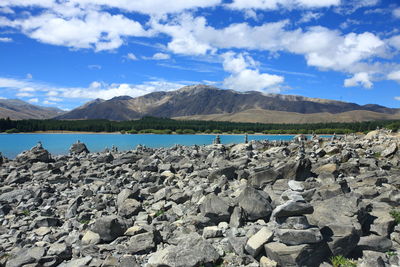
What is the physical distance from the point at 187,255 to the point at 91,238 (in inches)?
180

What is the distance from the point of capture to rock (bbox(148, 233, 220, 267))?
10.3 meters

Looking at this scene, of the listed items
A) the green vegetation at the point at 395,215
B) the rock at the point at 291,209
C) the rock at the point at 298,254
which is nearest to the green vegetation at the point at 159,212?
the rock at the point at 291,209

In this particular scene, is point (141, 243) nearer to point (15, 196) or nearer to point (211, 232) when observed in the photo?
point (211, 232)

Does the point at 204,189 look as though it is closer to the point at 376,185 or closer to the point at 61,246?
the point at 61,246

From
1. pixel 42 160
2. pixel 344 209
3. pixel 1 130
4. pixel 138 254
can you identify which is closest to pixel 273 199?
pixel 344 209

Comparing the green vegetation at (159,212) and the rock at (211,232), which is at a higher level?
the rock at (211,232)

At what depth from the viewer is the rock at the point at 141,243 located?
11.8m

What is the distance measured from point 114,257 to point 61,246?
2.39 metres

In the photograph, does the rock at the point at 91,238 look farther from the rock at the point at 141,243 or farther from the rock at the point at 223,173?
the rock at the point at 223,173

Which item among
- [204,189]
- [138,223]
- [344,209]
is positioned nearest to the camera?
[344,209]

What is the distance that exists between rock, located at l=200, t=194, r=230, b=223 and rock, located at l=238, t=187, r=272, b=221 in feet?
2.14

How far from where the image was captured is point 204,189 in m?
18.2

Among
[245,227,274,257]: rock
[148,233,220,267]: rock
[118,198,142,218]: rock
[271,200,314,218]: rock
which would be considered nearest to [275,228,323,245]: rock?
[245,227,274,257]: rock

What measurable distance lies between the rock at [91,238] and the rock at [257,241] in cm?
582
